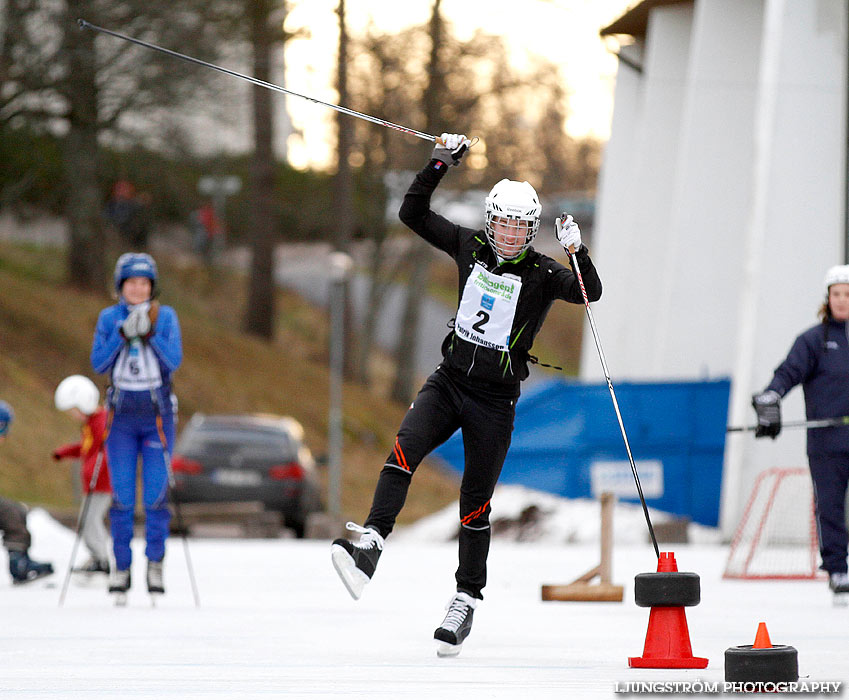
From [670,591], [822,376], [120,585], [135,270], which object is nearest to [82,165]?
[135,270]

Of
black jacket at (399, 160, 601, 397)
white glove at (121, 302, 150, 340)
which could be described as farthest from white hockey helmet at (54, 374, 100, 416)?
black jacket at (399, 160, 601, 397)

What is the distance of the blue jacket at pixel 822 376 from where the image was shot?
9.51 meters

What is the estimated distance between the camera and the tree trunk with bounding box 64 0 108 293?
25578 mm

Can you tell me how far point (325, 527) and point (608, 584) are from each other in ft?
32.5

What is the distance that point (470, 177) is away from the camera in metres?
37.2

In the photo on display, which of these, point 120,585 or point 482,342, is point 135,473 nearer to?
point 120,585

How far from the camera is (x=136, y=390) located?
29.9ft

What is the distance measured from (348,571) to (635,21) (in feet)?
58.1

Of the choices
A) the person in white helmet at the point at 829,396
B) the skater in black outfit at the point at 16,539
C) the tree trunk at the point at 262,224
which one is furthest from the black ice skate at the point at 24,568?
the tree trunk at the point at 262,224

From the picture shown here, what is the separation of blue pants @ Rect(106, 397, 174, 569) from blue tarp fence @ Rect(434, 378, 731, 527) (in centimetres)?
898

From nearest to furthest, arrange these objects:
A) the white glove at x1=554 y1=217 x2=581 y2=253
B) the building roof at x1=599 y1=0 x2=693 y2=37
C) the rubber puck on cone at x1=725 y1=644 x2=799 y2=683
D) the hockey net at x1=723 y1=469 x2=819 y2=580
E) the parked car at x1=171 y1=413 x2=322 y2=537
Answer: the rubber puck on cone at x1=725 y1=644 x2=799 y2=683 → the white glove at x1=554 y1=217 x2=581 y2=253 → the hockey net at x1=723 y1=469 x2=819 y2=580 → the parked car at x1=171 y1=413 x2=322 y2=537 → the building roof at x1=599 y1=0 x2=693 y2=37

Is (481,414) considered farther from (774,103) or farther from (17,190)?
(17,190)

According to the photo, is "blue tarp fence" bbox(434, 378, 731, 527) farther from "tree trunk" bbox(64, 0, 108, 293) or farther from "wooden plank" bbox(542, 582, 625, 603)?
"tree trunk" bbox(64, 0, 108, 293)

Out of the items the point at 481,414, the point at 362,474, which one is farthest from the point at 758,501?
the point at 362,474
